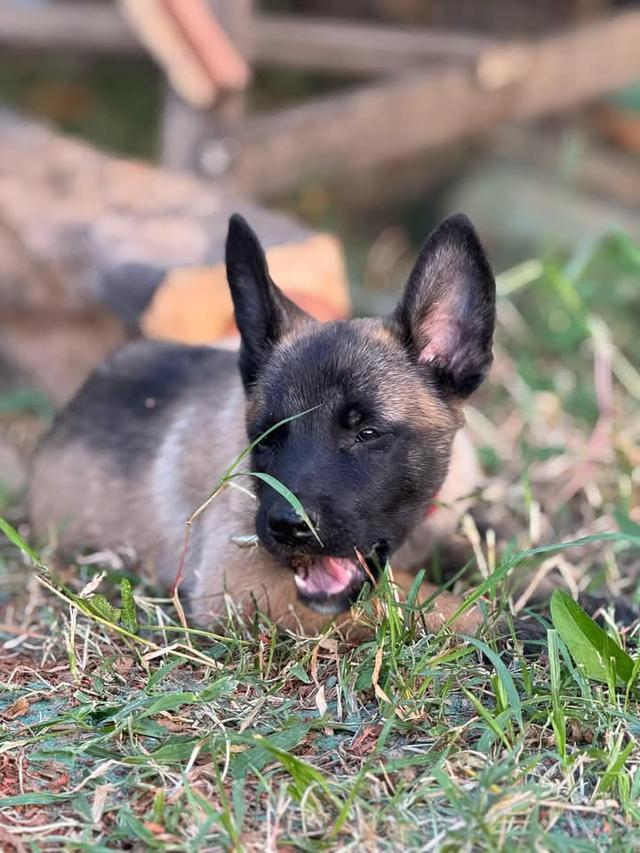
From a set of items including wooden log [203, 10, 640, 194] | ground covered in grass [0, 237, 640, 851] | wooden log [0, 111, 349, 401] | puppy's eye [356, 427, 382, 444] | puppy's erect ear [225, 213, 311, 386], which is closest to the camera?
ground covered in grass [0, 237, 640, 851]

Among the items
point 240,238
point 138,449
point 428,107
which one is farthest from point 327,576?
point 428,107

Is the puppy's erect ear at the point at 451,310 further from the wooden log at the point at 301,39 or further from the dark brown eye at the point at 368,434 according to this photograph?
the wooden log at the point at 301,39

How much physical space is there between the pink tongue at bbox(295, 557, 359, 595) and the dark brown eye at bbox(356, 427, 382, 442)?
Result: 0.98ft

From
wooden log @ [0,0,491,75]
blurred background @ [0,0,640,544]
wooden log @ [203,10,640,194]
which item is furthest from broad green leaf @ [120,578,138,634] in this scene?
wooden log @ [0,0,491,75]

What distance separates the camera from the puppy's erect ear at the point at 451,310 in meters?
3.03

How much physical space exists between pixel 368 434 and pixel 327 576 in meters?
0.37

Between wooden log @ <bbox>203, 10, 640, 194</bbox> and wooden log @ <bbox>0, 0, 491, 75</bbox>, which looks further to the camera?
wooden log @ <bbox>0, 0, 491, 75</bbox>

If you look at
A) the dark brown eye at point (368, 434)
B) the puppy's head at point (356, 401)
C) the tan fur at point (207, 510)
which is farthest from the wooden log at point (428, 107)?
the dark brown eye at point (368, 434)

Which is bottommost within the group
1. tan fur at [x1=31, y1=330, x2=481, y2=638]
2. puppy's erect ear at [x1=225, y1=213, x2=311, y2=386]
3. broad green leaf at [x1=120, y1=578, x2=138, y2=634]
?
tan fur at [x1=31, y1=330, x2=481, y2=638]

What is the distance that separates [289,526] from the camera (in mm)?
2744

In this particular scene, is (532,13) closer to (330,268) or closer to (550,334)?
(550,334)

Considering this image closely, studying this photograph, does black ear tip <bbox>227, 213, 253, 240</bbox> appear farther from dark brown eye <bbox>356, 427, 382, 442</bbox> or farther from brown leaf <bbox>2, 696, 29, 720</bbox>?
brown leaf <bbox>2, 696, 29, 720</bbox>

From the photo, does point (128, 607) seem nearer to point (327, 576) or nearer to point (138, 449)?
point (327, 576)

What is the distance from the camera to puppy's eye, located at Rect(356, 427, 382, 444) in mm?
2938
